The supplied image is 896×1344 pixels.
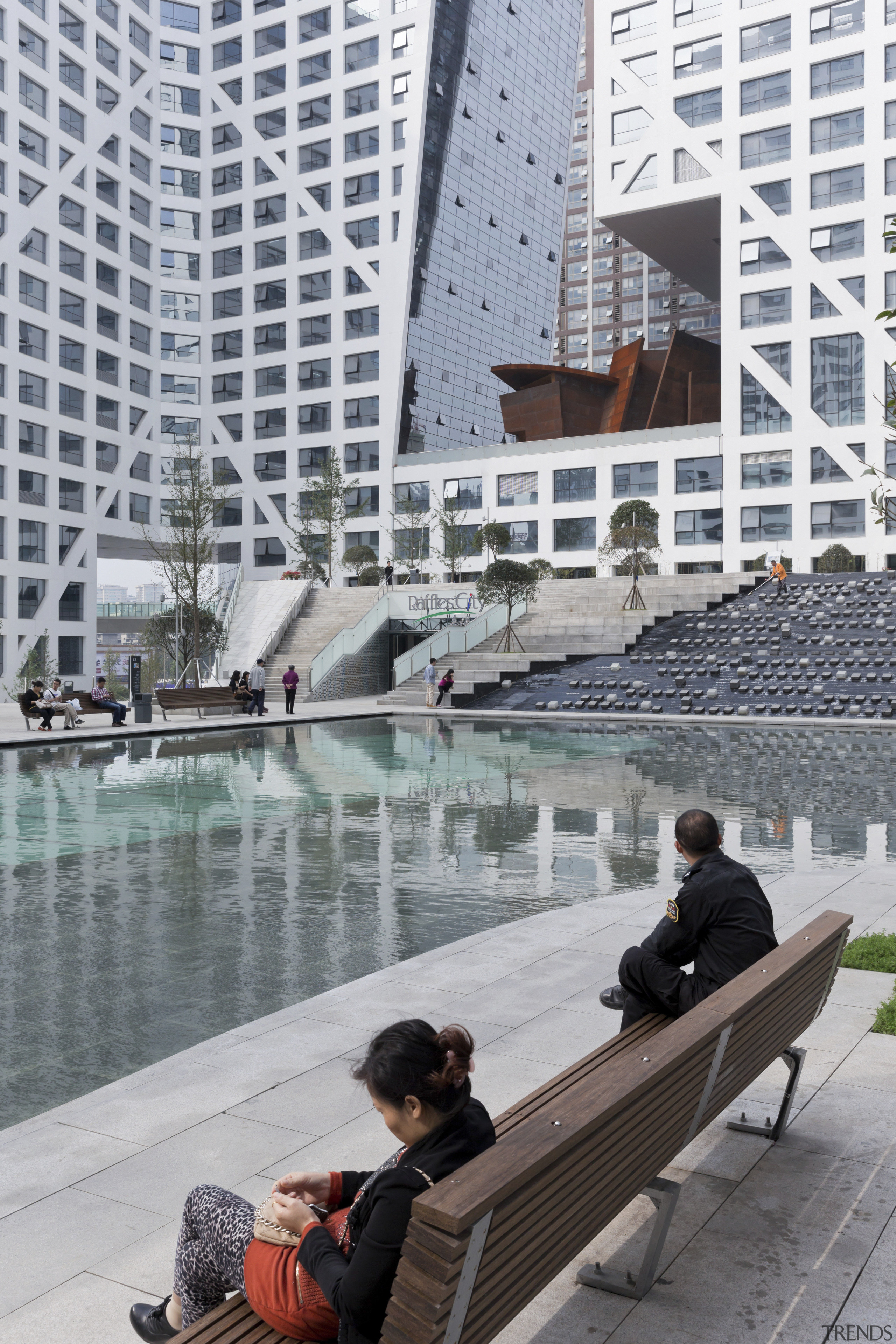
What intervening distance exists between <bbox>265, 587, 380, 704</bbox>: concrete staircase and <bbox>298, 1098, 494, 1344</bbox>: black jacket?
36.1m

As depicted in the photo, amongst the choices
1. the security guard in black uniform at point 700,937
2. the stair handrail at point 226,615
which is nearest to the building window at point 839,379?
the stair handrail at point 226,615

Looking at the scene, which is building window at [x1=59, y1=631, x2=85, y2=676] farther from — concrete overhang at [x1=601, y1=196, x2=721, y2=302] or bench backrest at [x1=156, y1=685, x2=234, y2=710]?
concrete overhang at [x1=601, y1=196, x2=721, y2=302]

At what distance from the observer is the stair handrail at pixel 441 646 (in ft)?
127

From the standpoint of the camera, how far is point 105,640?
14562 cm

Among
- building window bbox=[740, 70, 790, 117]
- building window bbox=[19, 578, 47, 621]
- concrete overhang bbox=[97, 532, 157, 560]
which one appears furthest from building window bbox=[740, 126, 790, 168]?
building window bbox=[19, 578, 47, 621]

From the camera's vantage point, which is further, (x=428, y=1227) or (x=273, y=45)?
(x=273, y=45)

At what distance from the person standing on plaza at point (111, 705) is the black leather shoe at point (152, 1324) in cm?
2351

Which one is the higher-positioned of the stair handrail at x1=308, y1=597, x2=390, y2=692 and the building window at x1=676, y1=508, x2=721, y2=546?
the building window at x1=676, y1=508, x2=721, y2=546

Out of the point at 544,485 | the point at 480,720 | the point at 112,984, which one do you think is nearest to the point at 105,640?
the point at 544,485

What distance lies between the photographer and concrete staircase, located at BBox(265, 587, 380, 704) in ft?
135

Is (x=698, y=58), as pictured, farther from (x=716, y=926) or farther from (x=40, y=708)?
(x=716, y=926)

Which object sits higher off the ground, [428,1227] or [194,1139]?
[428,1227]

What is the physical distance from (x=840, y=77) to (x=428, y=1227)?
200ft

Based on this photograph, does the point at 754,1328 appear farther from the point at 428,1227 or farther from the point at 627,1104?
the point at 428,1227
